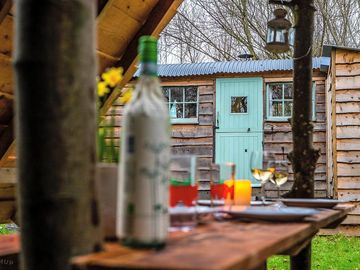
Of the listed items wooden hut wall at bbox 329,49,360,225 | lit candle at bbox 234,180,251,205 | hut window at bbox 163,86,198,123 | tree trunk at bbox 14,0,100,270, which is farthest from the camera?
hut window at bbox 163,86,198,123

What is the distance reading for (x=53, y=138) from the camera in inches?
38.4

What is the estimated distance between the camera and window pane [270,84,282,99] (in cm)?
1125

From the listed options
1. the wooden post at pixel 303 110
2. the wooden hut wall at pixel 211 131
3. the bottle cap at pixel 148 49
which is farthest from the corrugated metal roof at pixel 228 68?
the bottle cap at pixel 148 49

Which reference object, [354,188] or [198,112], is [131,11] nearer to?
[354,188]

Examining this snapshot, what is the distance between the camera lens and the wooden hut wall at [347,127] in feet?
30.2

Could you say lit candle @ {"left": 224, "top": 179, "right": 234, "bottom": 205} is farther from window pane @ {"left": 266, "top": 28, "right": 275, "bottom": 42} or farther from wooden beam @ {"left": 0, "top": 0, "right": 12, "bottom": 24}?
wooden beam @ {"left": 0, "top": 0, "right": 12, "bottom": 24}

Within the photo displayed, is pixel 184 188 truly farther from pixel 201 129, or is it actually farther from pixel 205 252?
pixel 201 129

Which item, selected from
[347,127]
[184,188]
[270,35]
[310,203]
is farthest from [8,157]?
[347,127]

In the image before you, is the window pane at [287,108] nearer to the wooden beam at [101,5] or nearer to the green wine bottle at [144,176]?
the wooden beam at [101,5]

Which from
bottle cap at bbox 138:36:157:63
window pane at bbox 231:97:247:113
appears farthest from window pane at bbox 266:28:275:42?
window pane at bbox 231:97:247:113

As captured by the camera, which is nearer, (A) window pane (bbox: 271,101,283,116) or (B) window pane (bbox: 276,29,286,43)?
(B) window pane (bbox: 276,29,286,43)

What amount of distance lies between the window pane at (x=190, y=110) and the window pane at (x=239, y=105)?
2.46 ft

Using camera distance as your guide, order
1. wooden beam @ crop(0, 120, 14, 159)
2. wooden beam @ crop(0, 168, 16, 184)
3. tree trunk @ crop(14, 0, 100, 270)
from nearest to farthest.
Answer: tree trunk @ crop(14, 0, 100, 270)
wooden beam @ crop(0, 120, 14, 159)
wooden beam @ crop(0, 168, 16, 184)

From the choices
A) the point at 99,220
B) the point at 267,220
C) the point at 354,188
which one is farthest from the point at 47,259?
the point at 354,188
